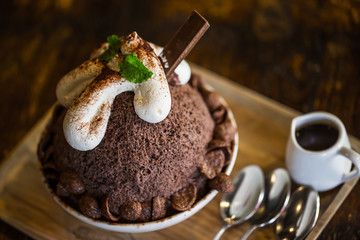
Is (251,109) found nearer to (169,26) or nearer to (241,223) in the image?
(241,223)

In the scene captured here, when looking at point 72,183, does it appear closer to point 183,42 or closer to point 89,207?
point 89,207

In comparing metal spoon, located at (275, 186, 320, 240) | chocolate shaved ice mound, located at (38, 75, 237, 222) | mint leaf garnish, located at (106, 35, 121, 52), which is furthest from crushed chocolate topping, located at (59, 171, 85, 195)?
metal spoon, located at (275, 186, 320, 240)

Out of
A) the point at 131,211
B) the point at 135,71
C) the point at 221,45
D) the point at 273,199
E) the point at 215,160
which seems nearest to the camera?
the point at 135,71

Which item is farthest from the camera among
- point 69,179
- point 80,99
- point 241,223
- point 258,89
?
point 258,89

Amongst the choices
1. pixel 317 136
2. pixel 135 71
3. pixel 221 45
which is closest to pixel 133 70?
pixel 135 71

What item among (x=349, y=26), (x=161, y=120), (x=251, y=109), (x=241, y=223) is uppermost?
(x=161, y=120)

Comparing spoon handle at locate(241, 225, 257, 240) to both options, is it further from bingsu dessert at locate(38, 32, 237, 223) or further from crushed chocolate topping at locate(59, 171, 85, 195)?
crushed chocolate topping at locate(59, 171, 85, 195)

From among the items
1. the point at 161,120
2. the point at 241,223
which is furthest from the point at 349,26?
the point at 161,120
